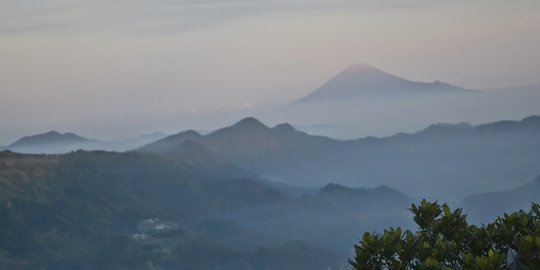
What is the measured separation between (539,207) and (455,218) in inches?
156

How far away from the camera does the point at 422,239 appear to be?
24547 mm

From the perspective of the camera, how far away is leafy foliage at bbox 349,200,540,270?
23078 millimetres

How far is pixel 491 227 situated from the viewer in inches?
998

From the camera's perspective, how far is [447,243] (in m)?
24.2

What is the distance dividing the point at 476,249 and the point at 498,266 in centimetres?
425

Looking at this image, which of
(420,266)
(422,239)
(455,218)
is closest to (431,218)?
(455,218)

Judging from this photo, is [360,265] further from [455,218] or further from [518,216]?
[518,216]

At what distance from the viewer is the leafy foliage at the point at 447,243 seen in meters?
23.1

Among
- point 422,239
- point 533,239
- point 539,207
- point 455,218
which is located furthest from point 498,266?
point 539,207

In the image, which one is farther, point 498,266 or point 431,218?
point 431,218

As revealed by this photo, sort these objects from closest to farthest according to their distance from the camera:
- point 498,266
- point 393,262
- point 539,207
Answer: point 498,266
point 393,262
point 539,207

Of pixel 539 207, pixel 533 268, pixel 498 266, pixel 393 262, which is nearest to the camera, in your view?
pixel 498 266

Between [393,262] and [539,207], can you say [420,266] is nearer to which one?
[393,262]

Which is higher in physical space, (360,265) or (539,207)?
(539,207)
